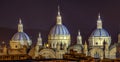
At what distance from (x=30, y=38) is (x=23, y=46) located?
2.24 meters

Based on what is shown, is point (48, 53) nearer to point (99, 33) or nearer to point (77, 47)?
point (77, 47)

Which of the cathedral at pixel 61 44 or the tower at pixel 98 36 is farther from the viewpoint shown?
the tower at pixel 98 36

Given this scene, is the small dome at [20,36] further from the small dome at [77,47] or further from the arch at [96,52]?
the arch at [96,52]

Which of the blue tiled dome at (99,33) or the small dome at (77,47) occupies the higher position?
the blue tiled dome at (99,33)

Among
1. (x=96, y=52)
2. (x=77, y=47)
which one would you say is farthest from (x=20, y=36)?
(x=96, y=52)

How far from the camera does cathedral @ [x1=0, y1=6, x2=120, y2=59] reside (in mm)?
54469

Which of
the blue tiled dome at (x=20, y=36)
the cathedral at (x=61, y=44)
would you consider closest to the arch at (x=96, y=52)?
the cathedral at (x=61, y=44)

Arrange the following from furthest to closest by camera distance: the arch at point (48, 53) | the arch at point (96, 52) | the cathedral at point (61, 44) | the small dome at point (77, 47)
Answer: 1. the small dome at point (77, 47)
2. the arch at point (96, 52)
3. the cathedral at point (61, 44)
4. the arch at point (48, 53)

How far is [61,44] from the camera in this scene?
56.8 metres

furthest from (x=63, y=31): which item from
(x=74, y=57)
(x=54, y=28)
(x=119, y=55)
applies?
(x=74, y=57)

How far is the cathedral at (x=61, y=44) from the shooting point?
54469 millimetres

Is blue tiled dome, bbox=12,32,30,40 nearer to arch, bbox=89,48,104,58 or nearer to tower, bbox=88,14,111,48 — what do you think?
tower, bbox=88,14,111,48

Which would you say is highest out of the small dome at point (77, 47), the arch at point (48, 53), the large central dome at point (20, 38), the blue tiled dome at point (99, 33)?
the blue tiled dome at point (99, 33)

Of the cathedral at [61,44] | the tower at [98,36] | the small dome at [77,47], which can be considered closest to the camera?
the cathedral at [61,44]
